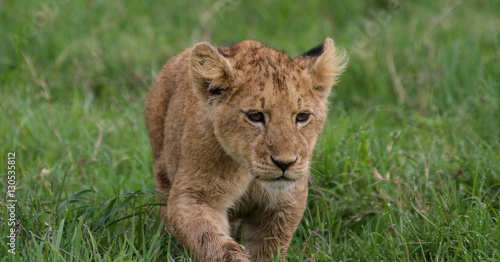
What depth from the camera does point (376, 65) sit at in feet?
30.4

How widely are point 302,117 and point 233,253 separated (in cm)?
80

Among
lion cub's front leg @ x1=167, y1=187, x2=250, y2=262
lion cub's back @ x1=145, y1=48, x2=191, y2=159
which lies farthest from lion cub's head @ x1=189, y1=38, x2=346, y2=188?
lion cub's back @ x1=145, y1=48, x2=191, y2=159

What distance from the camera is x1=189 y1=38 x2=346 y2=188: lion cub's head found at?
509cm

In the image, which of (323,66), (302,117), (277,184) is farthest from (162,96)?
(277,184)

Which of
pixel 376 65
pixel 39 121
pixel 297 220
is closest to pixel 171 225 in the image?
pixel 297 220

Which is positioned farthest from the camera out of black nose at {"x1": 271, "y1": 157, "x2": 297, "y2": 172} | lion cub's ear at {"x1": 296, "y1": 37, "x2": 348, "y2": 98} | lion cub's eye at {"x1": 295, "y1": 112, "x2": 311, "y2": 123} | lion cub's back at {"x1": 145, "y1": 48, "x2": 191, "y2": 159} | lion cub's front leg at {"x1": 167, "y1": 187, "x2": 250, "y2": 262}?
lion cub's back at {"x1": 145, "y1": 48, "x2": 191, "y2": 159}

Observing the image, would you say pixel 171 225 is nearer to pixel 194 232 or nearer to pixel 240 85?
pixel 194 232

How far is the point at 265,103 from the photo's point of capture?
5152 millimetres

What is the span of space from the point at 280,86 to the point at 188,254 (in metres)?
1.04

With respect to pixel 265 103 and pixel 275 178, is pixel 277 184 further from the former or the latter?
pixel 265 103

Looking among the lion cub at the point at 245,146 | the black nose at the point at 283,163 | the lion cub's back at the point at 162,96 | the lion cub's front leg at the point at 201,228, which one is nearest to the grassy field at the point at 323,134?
the lion cub's front leg at the point at 201,228

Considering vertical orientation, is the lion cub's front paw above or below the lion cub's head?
below

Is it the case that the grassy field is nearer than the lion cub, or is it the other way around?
the lion cub

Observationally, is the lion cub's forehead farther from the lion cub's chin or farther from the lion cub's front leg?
the lion cub's front leg
